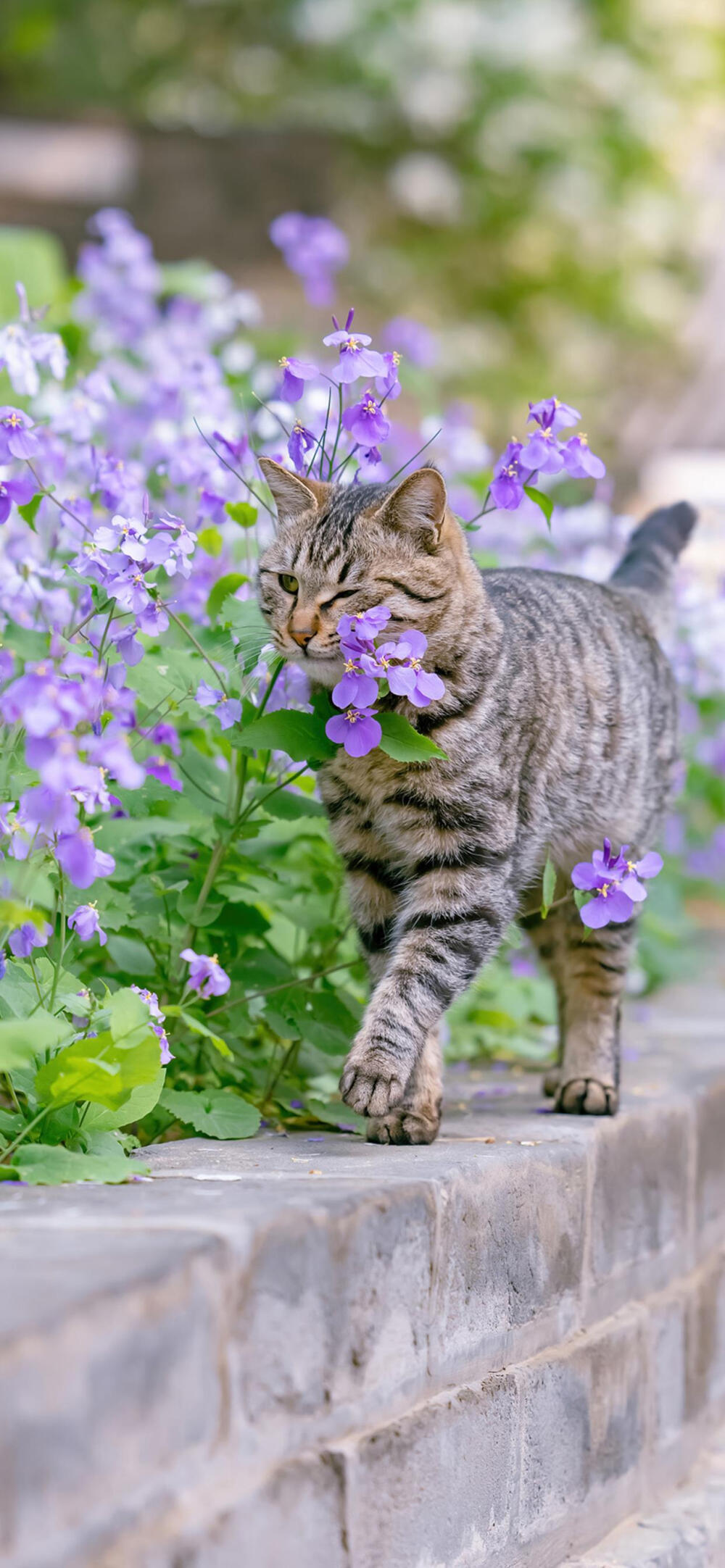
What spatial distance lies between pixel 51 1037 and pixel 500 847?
799mm

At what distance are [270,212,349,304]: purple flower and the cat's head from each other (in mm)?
1487

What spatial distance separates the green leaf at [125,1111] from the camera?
174cm

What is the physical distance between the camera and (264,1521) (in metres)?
1.39

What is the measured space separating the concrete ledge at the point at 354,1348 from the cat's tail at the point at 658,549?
102cm

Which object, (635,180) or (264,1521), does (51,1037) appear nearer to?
(264,1521)

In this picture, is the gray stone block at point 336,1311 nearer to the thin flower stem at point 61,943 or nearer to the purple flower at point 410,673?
the thin flower stem at point 61,943

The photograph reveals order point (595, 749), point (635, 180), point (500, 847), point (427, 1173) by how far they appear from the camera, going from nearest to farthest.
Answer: point (427, 1173)
point (500, 847)
point (595, 749)
point (635, 180)

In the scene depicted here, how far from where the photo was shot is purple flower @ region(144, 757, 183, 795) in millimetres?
2246

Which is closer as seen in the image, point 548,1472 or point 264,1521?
point 264,1521

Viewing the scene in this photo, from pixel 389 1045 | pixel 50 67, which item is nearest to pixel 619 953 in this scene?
pixel 389 1045

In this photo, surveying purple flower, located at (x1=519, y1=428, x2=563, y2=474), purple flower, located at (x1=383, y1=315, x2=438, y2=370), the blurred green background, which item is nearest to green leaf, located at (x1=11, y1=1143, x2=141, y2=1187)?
purple flower, located at (x1=519, y1=428, x2=563, y2=474)

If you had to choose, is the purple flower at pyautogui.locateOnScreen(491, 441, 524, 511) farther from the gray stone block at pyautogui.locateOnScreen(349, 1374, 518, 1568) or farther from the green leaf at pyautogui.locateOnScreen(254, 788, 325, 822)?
the gray stone block at pyautogui.locateOnScreen(349, 1374, 518, 1568)

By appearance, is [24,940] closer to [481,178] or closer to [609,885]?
[609,885]

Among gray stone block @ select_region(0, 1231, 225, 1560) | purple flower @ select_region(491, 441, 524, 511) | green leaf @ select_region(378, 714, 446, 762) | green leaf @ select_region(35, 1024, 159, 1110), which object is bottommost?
gray stone block @ select_region(0, 1231, 225, 1560)
